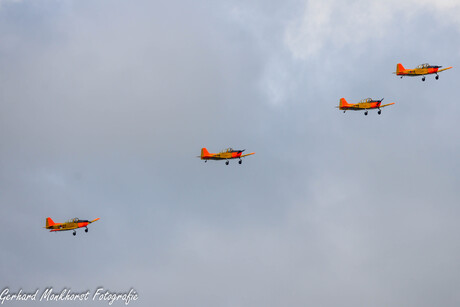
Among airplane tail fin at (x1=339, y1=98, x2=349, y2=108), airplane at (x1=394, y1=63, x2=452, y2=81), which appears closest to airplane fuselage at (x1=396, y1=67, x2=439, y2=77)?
airplane at (x1=394, y1=63, x2=452, y2=81)

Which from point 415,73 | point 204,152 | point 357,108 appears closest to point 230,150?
point 204,152

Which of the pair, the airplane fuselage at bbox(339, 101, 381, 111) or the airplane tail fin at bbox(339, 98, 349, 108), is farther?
the airplane tail fin at bbox(339, 98, 349, 108)

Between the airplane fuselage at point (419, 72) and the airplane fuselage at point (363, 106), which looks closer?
the airplane fuselage at point (419, 72)

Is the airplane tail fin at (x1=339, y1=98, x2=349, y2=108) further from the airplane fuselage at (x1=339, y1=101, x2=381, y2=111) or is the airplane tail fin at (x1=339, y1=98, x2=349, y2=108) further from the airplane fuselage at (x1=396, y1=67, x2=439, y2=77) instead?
the airplane fuselage at (x1=396, y1=67, x2=439, y2=77)

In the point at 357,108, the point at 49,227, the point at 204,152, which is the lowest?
the point at 49,227

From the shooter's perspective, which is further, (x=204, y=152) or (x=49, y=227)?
(x=49, y=227)

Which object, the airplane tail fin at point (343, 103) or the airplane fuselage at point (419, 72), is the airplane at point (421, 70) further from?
the airplane tail fin at point (343, 103)

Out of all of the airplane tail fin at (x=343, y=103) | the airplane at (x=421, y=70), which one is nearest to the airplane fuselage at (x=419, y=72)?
the airplane at (x=421, y=70)

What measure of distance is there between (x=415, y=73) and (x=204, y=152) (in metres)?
47.2

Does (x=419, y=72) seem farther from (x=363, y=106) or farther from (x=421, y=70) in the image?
(x=363, y=106)

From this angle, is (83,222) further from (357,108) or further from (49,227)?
(357,108)

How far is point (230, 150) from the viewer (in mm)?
134625

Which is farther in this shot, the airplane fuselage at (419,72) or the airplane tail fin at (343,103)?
the airplane tail fin at (343,103)

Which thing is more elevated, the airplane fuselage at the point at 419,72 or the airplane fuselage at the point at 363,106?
the airplane fuselage at the point at 419,72
